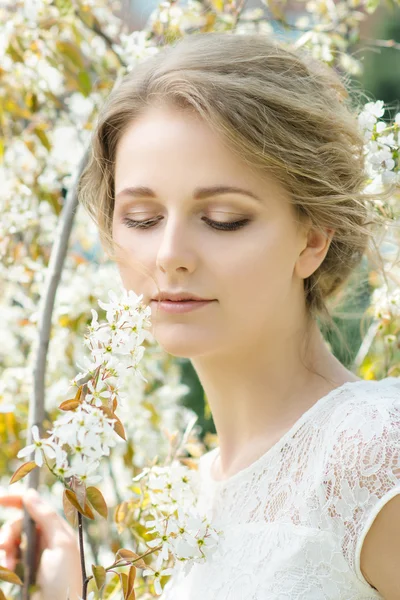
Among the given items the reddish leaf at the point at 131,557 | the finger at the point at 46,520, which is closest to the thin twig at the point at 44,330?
the finger at the point at 46,520

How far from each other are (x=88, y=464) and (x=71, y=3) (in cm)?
137

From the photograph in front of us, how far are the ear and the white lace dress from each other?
0.21 metres

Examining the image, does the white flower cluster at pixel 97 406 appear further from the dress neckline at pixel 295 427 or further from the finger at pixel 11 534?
the finger at pixel 11 534

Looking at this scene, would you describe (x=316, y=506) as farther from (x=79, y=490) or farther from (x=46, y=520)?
(x=46, y=520)

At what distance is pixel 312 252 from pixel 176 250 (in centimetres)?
28

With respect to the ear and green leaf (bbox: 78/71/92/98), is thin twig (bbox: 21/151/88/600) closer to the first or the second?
green leaf (bbox: 78/71/92/98)

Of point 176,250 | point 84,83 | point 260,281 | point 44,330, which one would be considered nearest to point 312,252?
point 260,281

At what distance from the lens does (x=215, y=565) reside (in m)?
1.26

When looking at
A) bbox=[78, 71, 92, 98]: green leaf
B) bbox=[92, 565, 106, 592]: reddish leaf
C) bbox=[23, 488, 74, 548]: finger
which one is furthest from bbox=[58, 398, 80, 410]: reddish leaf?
bbox=[78, 71, 92, 98]: green leaf

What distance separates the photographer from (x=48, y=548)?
138 centimetres

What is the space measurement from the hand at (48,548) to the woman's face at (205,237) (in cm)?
40

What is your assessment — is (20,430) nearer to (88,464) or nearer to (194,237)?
(194,237)

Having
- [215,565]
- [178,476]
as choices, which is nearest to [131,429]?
[178,476]

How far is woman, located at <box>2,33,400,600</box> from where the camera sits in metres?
1.12
